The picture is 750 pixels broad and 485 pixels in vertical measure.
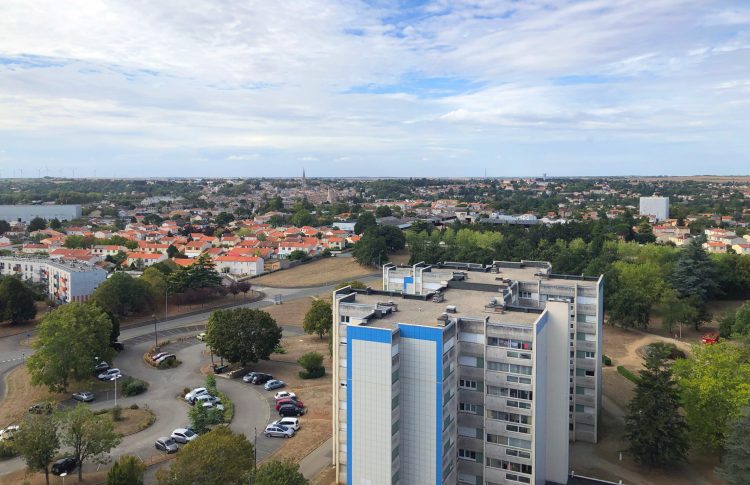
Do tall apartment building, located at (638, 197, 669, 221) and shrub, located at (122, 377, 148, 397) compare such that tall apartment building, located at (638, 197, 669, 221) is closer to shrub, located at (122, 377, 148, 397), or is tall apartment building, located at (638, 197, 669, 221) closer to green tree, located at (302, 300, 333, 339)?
green tree, located at (302, 300, 333, 339)

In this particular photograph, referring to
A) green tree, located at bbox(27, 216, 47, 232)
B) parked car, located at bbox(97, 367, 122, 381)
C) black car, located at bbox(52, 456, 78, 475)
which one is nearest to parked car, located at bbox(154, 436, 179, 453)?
black car, located at bbox(52, 456, 78, 475)

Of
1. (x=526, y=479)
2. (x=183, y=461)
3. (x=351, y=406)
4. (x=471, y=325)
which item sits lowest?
(x=526, y=479)

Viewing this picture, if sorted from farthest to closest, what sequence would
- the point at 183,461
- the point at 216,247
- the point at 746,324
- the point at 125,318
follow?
the point at 216,247 → the point at 125,318 → the point at 746,324 → the point at 183,461

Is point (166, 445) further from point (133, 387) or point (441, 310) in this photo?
point (441, 310)

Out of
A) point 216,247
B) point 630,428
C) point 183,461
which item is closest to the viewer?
point 183,461

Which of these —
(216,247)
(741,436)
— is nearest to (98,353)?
(741,436)

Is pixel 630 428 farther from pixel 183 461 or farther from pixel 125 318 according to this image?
pixel 125 318

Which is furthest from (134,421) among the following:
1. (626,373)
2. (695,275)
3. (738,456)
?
(695,275)
